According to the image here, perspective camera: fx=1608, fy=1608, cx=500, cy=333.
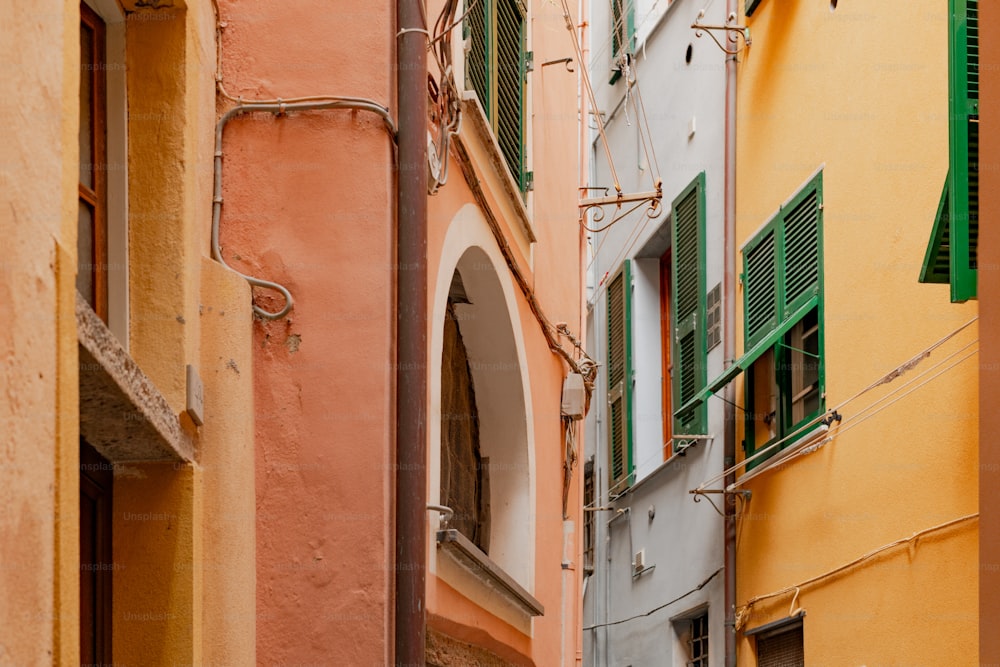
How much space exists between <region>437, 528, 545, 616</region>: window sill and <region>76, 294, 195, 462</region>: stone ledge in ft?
5.69

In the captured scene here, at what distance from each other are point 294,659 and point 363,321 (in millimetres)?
1093

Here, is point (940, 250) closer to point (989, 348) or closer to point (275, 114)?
point (989, 348)

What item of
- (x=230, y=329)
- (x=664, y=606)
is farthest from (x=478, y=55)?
(x=664, y=606)

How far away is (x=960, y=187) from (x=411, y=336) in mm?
2770

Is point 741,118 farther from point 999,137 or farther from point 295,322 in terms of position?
point 295,322

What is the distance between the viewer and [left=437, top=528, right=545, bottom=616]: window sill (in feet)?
20.3

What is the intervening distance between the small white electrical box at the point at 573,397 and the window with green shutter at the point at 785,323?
1083 mm

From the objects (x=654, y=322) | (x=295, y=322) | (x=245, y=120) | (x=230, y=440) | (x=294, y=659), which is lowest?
(x=294, y=659)

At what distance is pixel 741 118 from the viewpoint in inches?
462

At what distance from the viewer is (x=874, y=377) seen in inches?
346

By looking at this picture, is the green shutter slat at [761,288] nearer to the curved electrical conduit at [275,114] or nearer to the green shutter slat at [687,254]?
the green shutter slat at [687,254]

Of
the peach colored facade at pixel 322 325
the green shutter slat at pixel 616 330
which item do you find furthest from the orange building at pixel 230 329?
the green shutter slat at pixel 616 330

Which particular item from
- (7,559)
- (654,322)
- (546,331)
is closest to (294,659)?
(7,559)

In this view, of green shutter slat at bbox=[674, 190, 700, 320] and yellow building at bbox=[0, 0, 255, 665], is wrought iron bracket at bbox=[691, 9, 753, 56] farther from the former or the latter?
yellow building at bbox=[0, 0, 255, 665]
